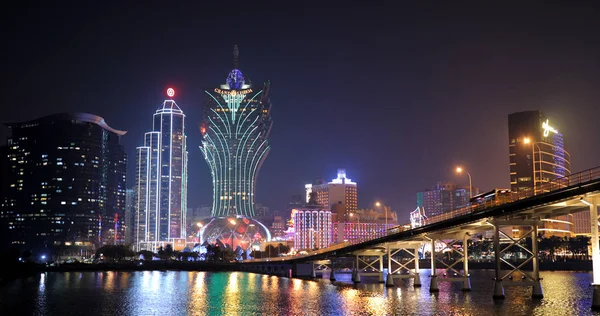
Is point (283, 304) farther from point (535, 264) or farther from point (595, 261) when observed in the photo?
point (595, 261)

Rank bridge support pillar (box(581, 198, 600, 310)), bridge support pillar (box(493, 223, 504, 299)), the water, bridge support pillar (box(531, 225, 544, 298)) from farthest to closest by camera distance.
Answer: bridge support pillar (box(493, 223, 504, 299)), bridge support pillar (box(531, 225, 544, 298)), the water, bridge support pillar (box(581, 198, 600, 310))

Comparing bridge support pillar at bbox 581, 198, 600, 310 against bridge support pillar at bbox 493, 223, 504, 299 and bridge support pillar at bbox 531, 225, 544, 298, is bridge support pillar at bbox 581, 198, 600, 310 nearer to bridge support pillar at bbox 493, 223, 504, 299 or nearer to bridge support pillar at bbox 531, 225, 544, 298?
bridge support pillar at bbox 531, 225, 544, 298

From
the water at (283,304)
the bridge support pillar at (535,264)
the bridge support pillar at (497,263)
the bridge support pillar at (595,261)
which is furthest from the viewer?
the bridge support pillar at (497,263)

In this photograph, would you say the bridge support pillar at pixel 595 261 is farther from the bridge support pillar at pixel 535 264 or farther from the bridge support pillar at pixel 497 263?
the bridge support pillar at pixel 497 263

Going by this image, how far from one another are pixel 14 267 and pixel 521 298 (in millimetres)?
130729

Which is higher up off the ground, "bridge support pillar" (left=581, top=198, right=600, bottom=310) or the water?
"bridge support pillar" (left=581, top=198, right=600, bottom=310)

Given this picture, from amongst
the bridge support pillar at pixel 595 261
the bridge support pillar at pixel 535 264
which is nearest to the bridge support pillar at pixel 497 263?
the bridge support pillar at pixel 535 264

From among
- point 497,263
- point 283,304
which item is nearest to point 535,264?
point 497,263

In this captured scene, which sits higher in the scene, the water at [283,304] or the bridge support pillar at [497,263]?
the bridge support pillar at [497,263]

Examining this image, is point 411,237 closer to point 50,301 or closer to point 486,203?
point 486,203

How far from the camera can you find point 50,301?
8950cm

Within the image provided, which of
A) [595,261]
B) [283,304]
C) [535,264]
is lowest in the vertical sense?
[283,304]

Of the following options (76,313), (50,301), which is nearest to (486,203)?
(76,313)

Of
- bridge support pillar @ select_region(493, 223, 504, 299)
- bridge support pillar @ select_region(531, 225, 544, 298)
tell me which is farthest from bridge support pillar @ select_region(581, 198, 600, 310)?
bridge support pillar @ select_region(493, 223, 504, 299)
